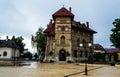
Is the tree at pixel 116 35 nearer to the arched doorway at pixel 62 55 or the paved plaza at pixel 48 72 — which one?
the arched doorway at pixel 62 55

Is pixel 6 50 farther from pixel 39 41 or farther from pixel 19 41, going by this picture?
pixel 19 41

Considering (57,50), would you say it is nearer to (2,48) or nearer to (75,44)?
(75,44)

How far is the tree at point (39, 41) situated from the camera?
102m

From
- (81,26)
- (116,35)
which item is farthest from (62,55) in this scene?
(116,35)

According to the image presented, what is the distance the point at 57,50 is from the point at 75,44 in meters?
5.71

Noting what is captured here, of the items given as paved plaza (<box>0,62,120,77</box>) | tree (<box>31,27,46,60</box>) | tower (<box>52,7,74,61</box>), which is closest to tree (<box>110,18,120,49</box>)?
tower (<box>52,7,74,61</box>)


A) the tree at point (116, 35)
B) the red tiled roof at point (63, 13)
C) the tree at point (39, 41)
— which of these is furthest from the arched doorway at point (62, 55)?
the tree at point (39, 41)

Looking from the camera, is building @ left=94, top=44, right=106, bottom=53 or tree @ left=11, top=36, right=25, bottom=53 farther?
building @ left=94, top=44, right=106, bottom=53

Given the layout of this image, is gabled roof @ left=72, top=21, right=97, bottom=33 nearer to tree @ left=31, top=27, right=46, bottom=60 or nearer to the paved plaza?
tree @ left=31, top=27, right=46, bottom=60

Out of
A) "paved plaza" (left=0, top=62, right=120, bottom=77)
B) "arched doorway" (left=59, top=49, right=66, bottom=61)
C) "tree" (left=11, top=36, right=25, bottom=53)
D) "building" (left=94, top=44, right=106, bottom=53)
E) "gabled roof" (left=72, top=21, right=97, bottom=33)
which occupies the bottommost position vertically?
"paved plaza" (left=0, top=62, right=120, bottom=77)

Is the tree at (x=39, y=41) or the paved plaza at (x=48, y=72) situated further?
the tree at (x=39, y=41)

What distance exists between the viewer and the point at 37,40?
106 m

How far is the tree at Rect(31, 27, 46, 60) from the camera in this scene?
335 feet

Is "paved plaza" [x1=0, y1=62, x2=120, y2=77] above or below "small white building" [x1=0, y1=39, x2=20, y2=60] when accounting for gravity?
below
